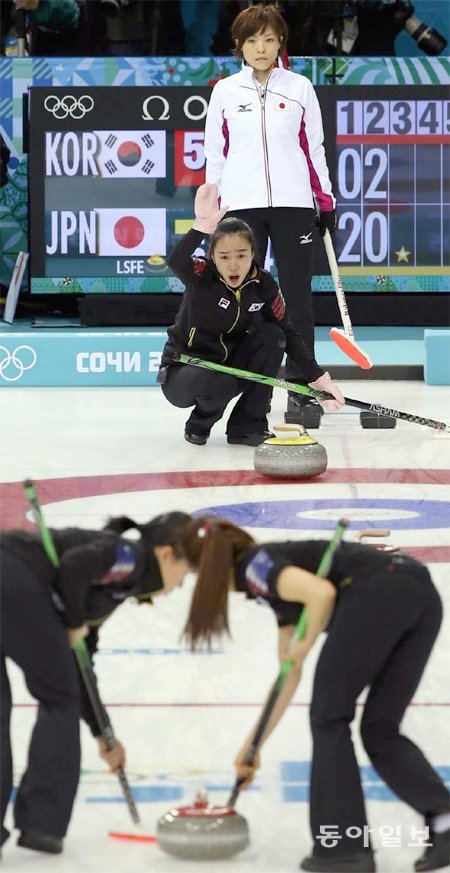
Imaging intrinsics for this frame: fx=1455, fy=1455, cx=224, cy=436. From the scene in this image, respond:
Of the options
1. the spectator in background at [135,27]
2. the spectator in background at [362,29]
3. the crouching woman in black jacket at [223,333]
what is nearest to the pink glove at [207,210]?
the crouching woman in black jacket at [223,333]

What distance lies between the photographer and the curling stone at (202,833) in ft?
8.01

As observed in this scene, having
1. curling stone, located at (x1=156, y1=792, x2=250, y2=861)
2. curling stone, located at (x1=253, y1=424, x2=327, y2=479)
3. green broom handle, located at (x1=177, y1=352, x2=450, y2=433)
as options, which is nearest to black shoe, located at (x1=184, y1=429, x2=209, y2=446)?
green broom handle, located at (x1=177, y1=352, x2=450, y2=433)

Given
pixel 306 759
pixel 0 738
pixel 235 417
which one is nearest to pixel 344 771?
pixel 306 759

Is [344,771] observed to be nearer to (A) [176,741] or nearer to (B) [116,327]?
(A) [176,741]

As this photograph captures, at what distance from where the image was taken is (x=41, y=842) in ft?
8.14

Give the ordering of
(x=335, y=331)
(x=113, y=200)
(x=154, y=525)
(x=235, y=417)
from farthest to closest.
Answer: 1. (x=113, y=200)
2. (x=335, y=331)
3. (x=235, y=417)
4. (x=154, y=525)

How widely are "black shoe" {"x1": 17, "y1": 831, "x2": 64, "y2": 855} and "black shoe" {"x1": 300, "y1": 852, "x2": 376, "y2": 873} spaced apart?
417 millimetres

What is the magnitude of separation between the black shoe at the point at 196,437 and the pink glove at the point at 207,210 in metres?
1.09

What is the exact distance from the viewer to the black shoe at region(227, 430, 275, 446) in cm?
667

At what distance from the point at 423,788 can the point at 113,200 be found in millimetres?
9064

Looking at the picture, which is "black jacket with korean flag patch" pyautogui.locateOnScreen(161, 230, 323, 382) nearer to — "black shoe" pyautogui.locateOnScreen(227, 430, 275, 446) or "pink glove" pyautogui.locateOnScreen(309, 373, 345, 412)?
"pink glove" pyautogui.locateOnScreen(309, 373, 345, 412)

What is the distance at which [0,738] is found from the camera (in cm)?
264

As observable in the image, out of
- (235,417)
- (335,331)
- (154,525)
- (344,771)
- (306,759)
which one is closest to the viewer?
(344,771)

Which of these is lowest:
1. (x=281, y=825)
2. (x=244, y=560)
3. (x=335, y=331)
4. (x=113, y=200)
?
(x=281, y=825)
